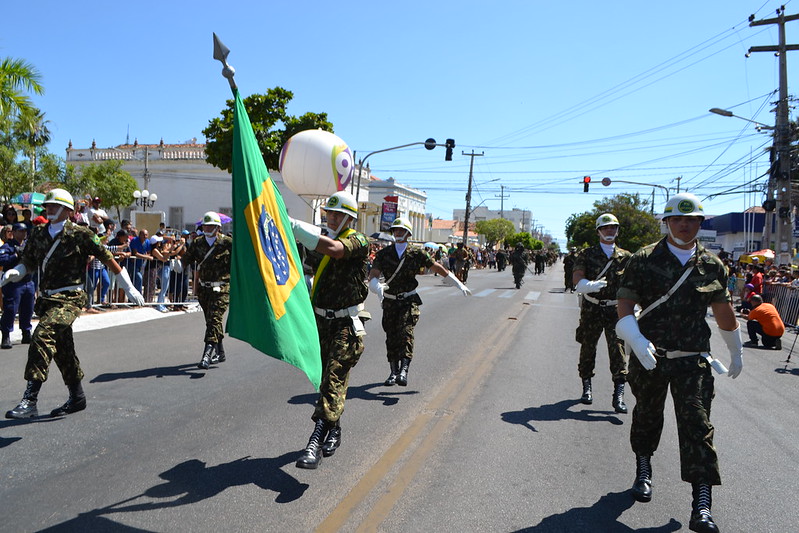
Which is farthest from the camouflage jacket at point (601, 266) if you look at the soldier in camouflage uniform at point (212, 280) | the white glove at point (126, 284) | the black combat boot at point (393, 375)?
the white glove at point (126, 284)

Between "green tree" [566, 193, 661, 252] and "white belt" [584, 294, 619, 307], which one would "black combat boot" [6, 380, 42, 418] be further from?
"green tree" [566, 193, 661, 252]

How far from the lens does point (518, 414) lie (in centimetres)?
650

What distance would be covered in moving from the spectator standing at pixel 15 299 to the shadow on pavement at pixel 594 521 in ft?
25.3

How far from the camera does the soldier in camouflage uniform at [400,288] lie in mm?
7605

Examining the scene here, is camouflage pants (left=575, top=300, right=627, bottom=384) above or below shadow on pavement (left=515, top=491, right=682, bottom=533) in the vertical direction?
above

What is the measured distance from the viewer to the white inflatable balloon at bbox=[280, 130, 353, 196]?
33.2 ft

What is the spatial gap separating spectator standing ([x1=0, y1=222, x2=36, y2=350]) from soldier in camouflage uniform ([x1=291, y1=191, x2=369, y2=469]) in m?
5.74

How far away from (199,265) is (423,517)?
211 inches

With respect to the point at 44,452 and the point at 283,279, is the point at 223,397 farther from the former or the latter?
the point at 283,279

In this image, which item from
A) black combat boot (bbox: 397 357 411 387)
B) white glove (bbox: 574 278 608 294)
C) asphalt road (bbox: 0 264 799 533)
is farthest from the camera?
black combat boot (bbox: 397 357 411 387)

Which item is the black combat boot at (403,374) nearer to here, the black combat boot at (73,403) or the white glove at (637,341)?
the black combat boot at (73,403)

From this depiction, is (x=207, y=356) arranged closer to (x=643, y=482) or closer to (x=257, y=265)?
(x=257, y=265)

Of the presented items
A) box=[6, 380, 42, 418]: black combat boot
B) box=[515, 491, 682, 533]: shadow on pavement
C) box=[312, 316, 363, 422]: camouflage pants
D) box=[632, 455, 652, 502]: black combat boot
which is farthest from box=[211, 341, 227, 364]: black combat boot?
box=[632, 455, 652, 502]: black combat boot

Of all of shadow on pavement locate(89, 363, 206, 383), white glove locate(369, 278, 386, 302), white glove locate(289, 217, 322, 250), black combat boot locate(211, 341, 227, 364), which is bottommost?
shadow on pavement locate(89, 363, 206, 383)
